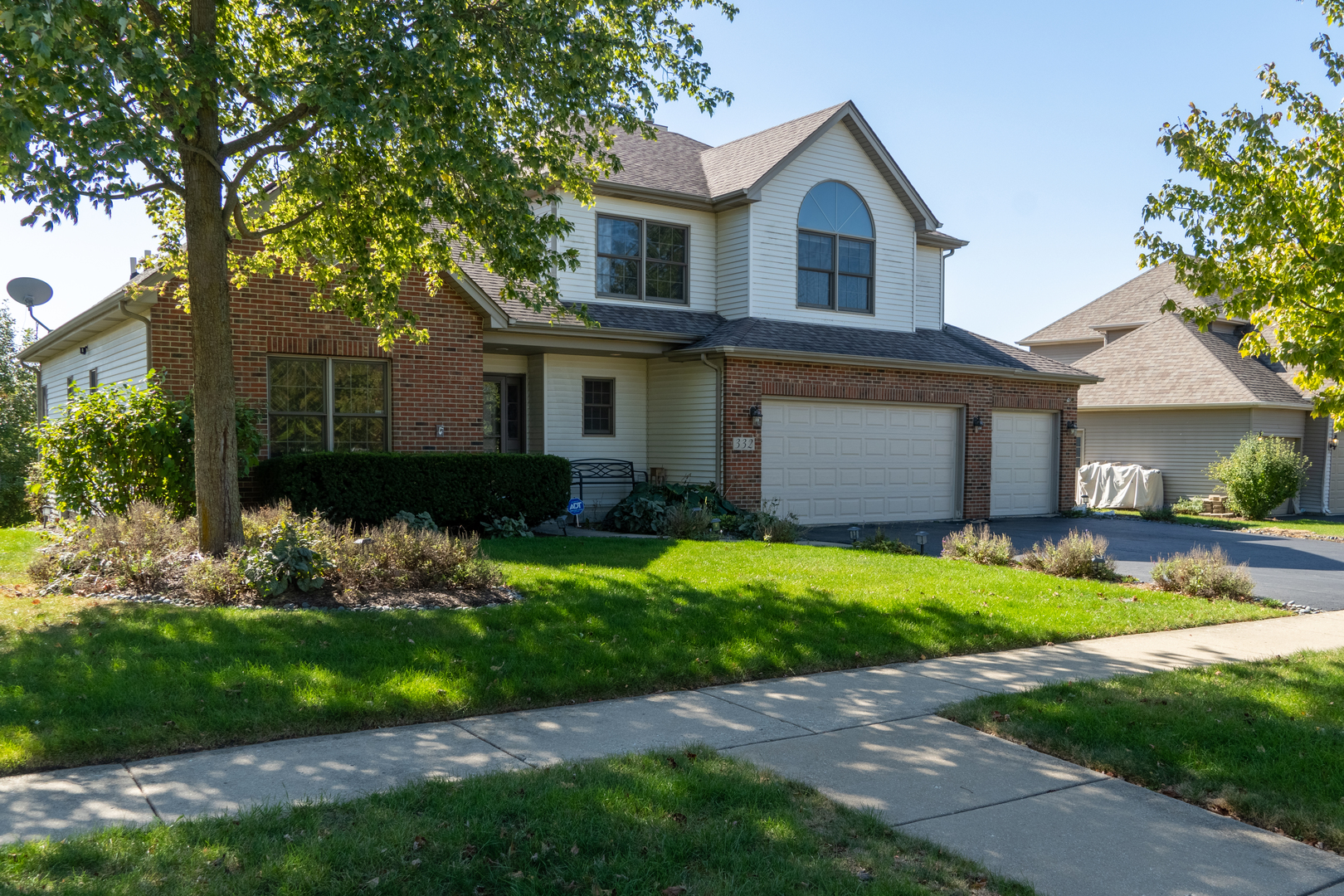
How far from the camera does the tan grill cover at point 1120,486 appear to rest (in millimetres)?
25250

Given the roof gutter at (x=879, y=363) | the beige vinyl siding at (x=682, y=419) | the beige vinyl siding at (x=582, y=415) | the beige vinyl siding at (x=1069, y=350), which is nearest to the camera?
Answer: the roof gutter at (x=879, y=363)

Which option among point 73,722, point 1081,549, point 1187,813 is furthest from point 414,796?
point 1081,549

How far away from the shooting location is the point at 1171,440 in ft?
85.4

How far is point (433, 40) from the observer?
8688 mm

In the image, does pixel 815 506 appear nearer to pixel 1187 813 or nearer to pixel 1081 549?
pixel 1081 549

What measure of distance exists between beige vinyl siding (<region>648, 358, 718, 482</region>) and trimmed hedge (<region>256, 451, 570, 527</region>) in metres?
3.11

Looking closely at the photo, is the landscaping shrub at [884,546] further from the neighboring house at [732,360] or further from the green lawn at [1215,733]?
the green lawn at [1215,733]

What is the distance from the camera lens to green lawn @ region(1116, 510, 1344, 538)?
67.6ft

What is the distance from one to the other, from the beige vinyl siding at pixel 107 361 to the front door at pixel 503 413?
5.65 metres

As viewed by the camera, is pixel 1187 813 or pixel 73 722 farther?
pixel 73 722

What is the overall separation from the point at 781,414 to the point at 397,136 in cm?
937

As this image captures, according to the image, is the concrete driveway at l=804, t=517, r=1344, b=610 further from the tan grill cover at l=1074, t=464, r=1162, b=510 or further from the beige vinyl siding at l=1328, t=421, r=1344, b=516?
the beige vinyl siding at l=1328, t=421, r=1344, b=516

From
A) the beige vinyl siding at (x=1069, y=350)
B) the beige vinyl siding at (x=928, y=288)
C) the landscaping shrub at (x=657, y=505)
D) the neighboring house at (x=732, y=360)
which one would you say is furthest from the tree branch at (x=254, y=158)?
the beige vinyl siding at (x=1069, y=350)

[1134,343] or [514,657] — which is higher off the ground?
[1134,343]
